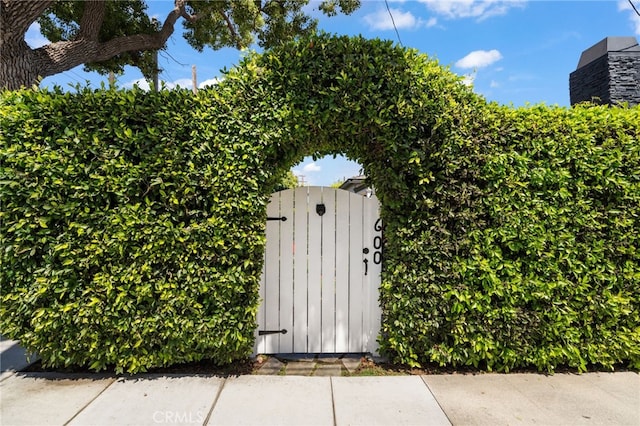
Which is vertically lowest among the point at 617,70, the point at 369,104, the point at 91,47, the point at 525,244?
the point at 525,244

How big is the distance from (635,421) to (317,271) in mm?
2800

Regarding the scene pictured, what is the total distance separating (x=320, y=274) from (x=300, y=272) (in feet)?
0.74

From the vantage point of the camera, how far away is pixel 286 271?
340 cm

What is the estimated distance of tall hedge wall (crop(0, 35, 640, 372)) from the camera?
274 centimetres

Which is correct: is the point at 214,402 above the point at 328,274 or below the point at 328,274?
below

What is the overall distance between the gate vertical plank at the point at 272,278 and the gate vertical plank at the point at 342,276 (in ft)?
2.19

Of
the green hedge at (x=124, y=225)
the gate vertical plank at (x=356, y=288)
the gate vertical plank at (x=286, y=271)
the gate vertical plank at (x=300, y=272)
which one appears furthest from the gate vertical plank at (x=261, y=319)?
the gate vertical plank at (x=356, y=288)

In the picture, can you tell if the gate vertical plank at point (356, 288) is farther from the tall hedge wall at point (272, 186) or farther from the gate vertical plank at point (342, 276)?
the tall hedge wall at point (272, 186)

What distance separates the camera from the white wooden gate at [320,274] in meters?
3.40

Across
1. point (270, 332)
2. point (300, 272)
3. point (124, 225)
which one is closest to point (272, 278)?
point (300, 272)

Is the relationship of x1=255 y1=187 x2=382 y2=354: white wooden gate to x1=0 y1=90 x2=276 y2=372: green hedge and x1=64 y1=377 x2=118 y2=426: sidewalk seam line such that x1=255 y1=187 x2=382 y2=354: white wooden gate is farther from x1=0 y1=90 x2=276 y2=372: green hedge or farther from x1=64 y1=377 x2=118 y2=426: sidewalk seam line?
x1=64 y1=377 x2=118 y2=426: sidewalk seam line

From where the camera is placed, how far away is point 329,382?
2814 mm

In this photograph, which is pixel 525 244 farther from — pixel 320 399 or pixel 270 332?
pixel 270 332

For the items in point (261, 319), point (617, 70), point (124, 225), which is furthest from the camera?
point (617, 70)
